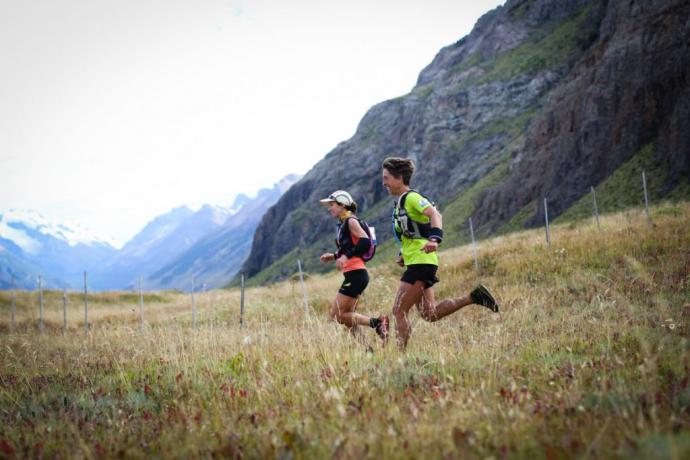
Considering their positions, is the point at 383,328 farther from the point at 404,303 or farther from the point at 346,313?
the point at 346,313

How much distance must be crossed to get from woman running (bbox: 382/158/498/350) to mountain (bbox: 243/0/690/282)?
30.5 m

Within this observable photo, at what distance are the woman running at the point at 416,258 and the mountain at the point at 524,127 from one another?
1202 inches

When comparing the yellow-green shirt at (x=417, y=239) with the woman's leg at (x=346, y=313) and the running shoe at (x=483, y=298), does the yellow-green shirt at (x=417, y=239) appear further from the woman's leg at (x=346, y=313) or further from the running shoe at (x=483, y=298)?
the woman's leg at (x=346, y=313)

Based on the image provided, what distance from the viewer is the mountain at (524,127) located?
36.6 meters

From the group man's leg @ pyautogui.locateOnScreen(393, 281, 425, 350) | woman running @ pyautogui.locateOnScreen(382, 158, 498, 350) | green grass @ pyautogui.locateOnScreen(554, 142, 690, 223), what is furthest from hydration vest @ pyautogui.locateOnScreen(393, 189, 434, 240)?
green grass @ pyautogui.locateOnScreen(554, 142, 690, 223)

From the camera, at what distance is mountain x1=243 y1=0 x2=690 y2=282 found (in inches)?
1441

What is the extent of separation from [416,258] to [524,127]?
77981 millimetres

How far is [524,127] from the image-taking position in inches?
2985

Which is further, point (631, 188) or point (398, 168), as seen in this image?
point (631, 188)

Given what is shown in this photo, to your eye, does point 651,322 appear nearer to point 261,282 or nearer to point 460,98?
point 460,98

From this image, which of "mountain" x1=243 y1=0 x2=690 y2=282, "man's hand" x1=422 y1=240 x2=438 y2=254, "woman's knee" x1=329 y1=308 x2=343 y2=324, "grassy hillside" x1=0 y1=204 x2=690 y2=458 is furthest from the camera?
"mountain" x1=243 y1=0 x2=690 y2=282

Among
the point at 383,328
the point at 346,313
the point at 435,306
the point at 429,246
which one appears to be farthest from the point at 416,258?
the point at 346,313

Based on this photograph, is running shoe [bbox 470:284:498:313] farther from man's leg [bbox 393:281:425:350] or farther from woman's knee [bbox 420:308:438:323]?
man's leg [bbox 393:281:425:350]

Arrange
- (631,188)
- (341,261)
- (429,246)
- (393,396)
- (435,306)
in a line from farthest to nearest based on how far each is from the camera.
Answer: (631,188), (341,261), (435,306), (429,246), (393,396)
